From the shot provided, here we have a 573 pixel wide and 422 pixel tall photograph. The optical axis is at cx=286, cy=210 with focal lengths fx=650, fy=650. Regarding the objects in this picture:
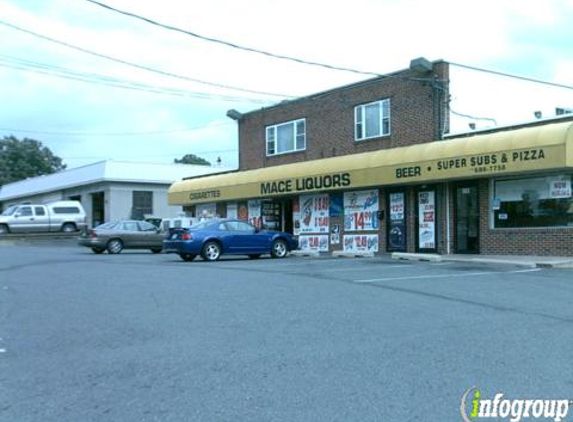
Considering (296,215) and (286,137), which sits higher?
(286,137)

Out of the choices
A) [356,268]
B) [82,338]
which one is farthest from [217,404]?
[356,268]

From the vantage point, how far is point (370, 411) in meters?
5.07

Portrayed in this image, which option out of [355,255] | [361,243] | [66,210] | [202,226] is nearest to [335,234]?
[361,243]

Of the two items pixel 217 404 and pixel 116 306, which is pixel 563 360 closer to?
pixel 217 404

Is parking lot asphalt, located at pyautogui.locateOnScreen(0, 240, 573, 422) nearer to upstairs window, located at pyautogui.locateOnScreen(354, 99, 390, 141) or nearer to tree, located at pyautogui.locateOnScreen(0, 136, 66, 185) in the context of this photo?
upstairs window, located at pyautogui.locateOnScreen(354, 99, 390, 141)

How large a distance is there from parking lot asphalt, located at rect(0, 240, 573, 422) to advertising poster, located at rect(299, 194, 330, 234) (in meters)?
12.8

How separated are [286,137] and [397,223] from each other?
7.69m

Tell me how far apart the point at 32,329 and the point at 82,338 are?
1006 mm

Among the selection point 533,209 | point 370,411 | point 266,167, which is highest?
point 266,167

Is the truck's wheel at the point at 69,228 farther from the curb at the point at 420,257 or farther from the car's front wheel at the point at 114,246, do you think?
the curb at the point at 420,257

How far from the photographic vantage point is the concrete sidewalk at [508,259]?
16859 millimetres

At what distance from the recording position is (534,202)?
62.2 ft

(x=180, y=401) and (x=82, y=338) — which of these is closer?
(x=180, y=401)

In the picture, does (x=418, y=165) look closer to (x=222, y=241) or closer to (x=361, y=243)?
(x=361, y=243)
